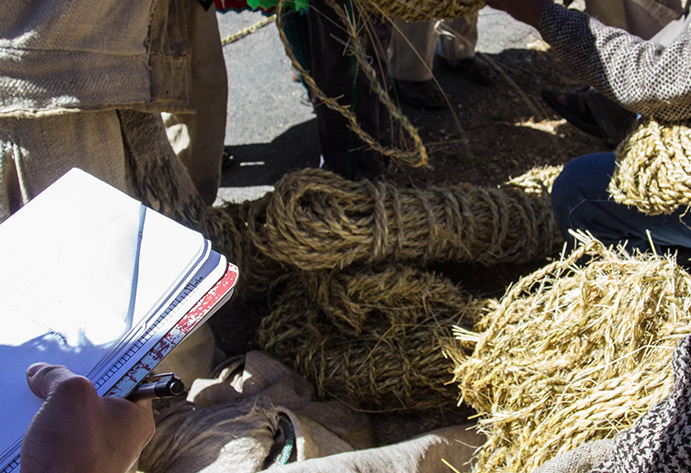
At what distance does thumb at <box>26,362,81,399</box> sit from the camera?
81 centimetres

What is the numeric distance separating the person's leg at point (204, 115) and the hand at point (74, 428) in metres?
1.41

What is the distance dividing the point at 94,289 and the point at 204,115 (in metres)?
1.39

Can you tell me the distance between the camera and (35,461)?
2.47 ft

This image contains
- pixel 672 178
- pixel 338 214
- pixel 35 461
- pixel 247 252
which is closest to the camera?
pixel 35 461

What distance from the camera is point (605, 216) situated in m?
1.70

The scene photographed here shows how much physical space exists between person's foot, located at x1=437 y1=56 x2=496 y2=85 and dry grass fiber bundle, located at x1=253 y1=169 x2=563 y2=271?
1.48 metres

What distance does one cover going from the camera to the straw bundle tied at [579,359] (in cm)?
112

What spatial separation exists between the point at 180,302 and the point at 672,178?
108 cm

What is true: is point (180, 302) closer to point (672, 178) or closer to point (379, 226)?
point (379, 226)

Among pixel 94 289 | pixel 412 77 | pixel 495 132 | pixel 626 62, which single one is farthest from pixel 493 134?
pixel 94 289

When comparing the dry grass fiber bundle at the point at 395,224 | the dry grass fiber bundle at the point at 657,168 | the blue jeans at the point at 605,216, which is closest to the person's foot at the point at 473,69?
the dry grass fiber bundle at the point at 395,224

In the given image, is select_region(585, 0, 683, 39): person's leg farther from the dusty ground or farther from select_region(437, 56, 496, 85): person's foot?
select_region(437, 56, 496, 85): person's foot

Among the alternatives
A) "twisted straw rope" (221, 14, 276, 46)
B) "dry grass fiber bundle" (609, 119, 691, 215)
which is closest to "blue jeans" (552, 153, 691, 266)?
"dry grass fiber bundle" (609, 119, 691, 215)

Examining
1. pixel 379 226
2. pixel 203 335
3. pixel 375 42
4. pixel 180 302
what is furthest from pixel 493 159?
pixel 180 302
